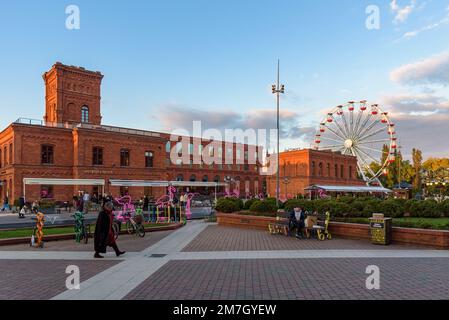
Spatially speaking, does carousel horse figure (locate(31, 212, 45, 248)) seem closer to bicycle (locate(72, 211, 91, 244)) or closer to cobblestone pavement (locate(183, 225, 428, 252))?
bicycle (locate(72, 211, 91, 244))

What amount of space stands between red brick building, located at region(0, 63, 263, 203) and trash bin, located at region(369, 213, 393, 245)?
34.6 m

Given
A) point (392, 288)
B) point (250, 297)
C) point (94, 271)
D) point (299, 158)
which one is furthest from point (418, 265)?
point (299, 158)

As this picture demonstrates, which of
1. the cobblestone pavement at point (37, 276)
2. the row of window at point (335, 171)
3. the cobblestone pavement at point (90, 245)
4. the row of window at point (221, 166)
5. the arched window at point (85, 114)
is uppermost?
the arched window at point (85, 114)

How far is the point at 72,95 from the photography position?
4941 centimetres

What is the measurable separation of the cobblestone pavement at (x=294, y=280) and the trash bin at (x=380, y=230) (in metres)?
2.61

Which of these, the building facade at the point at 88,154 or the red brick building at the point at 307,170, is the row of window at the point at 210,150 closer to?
the building facade at the point at 88,154

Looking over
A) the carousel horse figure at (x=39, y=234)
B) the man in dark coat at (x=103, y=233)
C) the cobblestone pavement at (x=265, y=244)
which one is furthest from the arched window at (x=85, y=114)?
the man in dark coat at (x=103, y=233)

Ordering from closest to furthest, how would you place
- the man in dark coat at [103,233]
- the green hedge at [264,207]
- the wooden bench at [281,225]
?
the man in dark coat at [103,233] → the wooden bench at [281,225] → the green hedge at [264,207]

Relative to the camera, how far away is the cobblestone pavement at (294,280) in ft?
22.6

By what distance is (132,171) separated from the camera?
1796 inches

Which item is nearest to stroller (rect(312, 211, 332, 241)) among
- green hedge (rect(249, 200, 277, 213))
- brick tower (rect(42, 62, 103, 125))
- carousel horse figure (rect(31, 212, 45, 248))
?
green hedge (rect(249, 200, 277, 213))

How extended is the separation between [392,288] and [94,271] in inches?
272

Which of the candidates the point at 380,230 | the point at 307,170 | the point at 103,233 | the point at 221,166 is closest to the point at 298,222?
the point at 380,230

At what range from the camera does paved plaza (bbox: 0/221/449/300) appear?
23.2 ft
